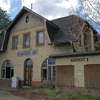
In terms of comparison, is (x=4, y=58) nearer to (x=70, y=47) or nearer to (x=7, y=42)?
(x=7, y=42)

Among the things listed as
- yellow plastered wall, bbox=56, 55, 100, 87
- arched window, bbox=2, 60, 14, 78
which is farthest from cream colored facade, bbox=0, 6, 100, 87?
arched window, bbox=2, 60, 14, 78

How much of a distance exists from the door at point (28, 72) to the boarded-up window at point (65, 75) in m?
5.53

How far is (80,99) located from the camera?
34.3 feet

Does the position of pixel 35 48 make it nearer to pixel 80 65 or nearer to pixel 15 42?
pixel 15 42

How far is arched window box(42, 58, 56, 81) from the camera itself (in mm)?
16445

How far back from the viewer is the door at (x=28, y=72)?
18438 mm

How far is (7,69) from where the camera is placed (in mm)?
20672

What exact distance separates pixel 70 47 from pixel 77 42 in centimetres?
86

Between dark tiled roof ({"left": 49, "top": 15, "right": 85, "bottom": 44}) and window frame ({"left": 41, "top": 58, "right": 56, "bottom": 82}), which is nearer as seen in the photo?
dark tiled roof ({"left": 49, "top": 15, "right": 85, "bottom": 44})

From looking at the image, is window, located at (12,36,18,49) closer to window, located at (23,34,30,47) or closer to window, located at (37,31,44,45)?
window, located at (23,34,30,47)

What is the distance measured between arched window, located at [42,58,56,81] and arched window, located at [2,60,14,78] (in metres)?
5.03

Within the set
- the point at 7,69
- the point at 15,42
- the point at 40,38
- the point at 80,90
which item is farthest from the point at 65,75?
the point at 7,69

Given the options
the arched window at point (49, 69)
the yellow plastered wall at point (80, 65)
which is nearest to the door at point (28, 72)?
the arched window at point (49, 69)

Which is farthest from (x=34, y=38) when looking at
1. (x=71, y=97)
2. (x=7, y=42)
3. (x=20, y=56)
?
(x=71, y=97)
